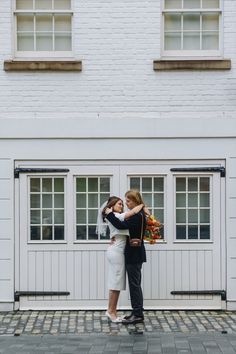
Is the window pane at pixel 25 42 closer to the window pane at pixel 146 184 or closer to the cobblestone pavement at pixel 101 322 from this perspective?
the window pane at pixel 146 184

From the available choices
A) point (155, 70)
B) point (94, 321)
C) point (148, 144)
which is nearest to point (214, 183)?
point (148, 144)

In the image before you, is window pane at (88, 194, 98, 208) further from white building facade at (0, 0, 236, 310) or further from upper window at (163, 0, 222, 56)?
upper window at (163, 0, 222, 56)

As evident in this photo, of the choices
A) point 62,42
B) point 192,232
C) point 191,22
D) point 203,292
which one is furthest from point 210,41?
point 203,292

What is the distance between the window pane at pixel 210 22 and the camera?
520 inches

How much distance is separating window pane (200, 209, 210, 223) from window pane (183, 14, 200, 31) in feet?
9.63

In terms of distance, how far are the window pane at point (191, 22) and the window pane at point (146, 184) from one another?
2.51 metres

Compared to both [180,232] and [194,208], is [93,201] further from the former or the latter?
[194,208]

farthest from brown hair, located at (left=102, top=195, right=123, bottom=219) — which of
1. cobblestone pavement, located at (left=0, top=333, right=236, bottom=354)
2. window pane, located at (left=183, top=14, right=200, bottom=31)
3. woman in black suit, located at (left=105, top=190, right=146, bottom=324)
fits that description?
window pane, located at (left=183, top=14, right=200, bottom=31)

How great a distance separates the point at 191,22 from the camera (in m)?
13.3

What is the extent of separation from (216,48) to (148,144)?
190 centimetres

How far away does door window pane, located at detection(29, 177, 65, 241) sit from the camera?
13.2 m

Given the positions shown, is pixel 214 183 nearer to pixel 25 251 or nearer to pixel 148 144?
pixel 148 144

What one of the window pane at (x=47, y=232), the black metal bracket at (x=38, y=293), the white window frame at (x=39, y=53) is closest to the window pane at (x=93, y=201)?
the window pane at (x=47, y=232)

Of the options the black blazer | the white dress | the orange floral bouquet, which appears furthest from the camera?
the orange floral bouquet
